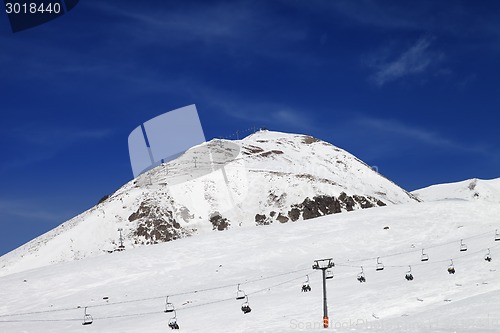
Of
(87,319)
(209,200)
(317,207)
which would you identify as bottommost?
(87,319)

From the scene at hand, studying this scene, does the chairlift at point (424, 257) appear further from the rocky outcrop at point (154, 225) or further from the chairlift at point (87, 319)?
the rocky outcrop at point (154, 225)

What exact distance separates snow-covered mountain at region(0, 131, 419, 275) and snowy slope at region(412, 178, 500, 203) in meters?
53.0

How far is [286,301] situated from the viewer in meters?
35.6

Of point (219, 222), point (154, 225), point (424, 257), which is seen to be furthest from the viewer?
point (219, 222)

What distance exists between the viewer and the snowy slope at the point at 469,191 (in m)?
174

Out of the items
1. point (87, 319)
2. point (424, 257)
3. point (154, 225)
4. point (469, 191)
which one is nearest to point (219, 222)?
point (154, 225)

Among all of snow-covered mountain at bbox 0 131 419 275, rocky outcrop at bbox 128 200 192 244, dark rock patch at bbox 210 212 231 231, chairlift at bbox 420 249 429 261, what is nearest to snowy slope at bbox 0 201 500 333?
chairlift at bbox 420 249 429 261

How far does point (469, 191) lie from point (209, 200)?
11465 cm

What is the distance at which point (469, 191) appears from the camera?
180375 mm

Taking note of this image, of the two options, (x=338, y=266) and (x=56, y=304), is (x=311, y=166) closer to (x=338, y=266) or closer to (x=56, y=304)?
(x=338, y=266)

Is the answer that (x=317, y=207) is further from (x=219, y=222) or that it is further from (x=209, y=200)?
(x=209, y=200)

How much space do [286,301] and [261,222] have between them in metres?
58.6

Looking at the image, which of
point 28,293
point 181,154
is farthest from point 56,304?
point 181,154

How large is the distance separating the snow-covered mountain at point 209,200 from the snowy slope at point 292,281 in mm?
33254
